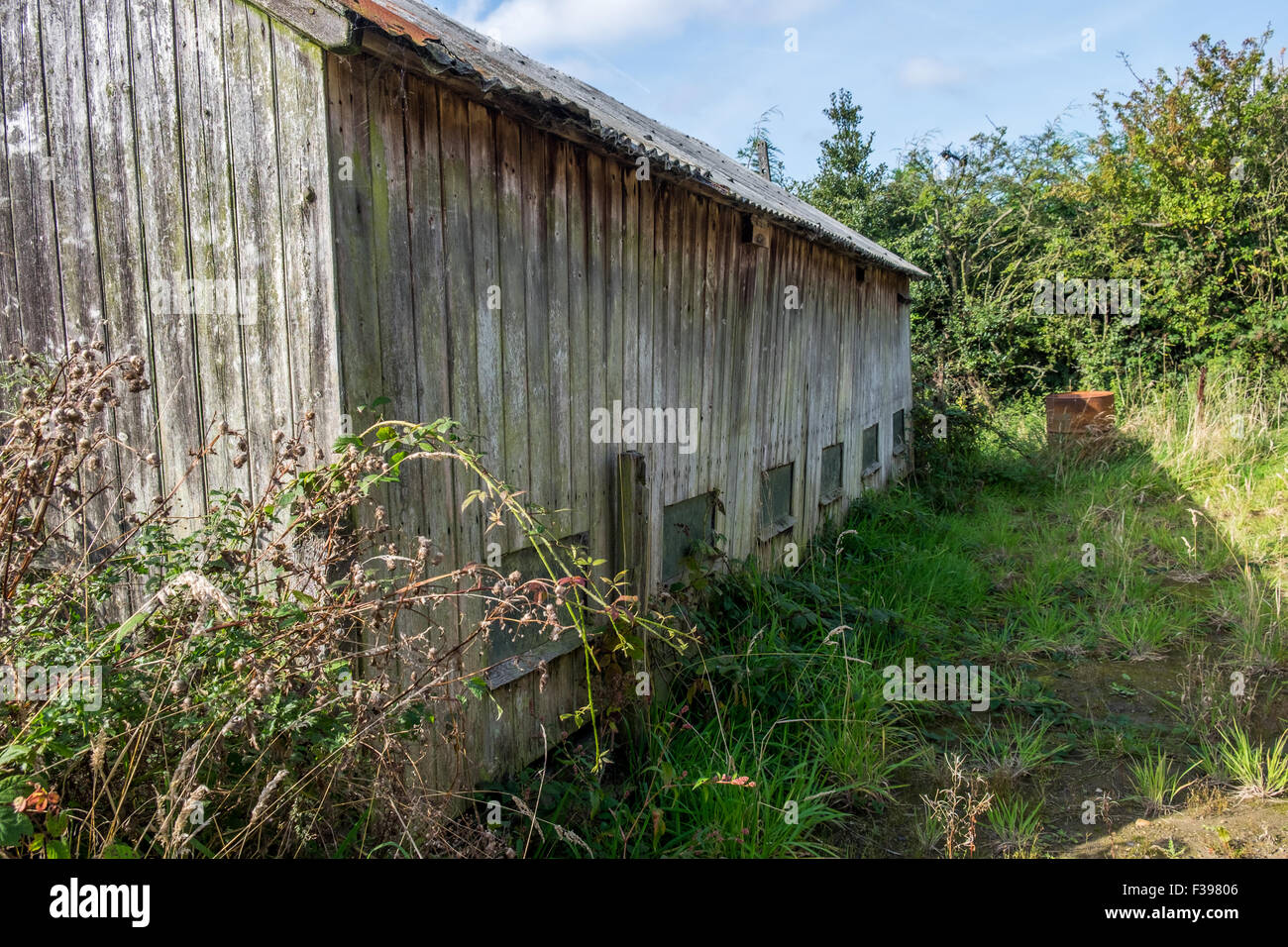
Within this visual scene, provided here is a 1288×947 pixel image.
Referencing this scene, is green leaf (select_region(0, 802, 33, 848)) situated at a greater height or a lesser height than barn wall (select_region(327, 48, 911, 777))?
lesser

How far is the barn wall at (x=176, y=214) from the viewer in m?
2.82

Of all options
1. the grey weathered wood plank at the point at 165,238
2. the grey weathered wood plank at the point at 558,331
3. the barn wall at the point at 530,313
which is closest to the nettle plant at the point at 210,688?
the barn wall at the point at 530,313

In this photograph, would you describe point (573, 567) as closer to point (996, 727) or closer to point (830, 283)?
point (996, 727)

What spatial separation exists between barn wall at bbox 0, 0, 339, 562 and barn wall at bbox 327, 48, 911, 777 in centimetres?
21

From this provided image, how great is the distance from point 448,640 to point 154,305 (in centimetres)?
180

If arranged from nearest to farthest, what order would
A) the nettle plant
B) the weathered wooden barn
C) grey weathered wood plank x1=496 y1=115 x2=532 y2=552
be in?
the nettle plant, the weathered wooden barn, grey weathered wood plank x1=496 y1=115 x2=532 y2=552

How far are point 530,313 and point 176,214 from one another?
56.3 inches

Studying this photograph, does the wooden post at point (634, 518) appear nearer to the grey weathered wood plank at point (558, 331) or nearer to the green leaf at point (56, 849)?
the grey weathered wood plank at point (558, 331)

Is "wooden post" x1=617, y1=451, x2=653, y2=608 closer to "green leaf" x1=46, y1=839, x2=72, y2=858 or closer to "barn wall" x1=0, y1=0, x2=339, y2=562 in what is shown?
"barn wall" x1=0, y1=0, x2=339, y2=562

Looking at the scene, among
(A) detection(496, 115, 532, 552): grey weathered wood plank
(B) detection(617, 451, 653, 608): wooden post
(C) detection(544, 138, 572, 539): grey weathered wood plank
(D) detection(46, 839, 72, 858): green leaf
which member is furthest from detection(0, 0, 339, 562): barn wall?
(B) detection(617, 451, 653, 608): wooden post

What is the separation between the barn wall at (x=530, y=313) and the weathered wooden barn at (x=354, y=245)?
13mm

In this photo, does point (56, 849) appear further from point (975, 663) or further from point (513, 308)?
point (975, 663)

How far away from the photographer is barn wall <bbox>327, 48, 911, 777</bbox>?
2900 millimetres

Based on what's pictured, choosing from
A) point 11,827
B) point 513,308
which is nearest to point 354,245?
point 513,308
